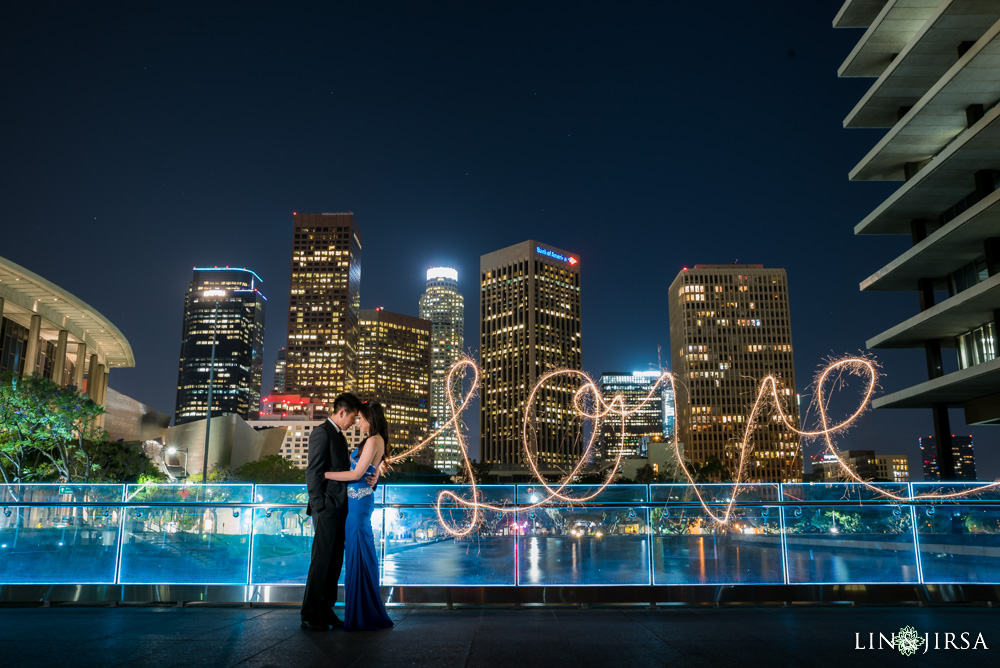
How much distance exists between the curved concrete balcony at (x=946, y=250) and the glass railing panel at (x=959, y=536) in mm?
29995

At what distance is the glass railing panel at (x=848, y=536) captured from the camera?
1030cm

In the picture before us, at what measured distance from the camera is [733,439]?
196 metres

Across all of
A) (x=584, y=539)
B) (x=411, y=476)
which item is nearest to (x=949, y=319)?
(x=584, y=539)

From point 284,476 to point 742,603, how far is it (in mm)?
95589

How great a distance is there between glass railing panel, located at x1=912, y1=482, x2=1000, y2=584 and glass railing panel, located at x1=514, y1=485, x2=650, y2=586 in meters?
4.00

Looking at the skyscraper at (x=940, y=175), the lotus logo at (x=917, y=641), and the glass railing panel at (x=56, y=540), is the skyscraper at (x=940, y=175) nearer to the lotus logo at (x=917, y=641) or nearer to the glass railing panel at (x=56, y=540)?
the lotus logo at (x=917, y=641)

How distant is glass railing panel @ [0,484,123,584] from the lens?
10.2m

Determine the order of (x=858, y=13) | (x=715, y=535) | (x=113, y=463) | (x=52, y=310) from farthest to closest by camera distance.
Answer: (x=52, y=310) → (x=113, y=463) → (x=858, y=13) → (x=715, y=535)

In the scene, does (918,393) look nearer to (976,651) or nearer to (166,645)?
(976,651)

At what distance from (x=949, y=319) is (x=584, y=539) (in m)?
40.3

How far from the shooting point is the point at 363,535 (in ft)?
26.2

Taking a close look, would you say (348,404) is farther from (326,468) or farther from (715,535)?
(715,535)

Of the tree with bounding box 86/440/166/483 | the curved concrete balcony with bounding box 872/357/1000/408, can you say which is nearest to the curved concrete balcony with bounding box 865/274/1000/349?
the curved concrete balcony with bounding box 872/357/1000/408

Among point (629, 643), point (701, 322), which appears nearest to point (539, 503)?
point (629, 643)
